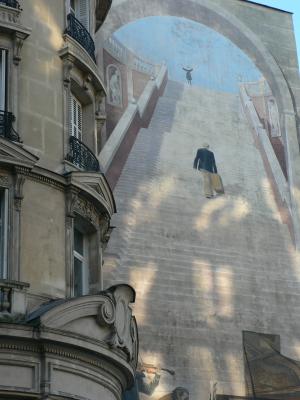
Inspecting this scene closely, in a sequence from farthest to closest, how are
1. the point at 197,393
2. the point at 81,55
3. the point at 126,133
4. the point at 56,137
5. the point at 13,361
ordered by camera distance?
the point at 126,133 < the point at 197,393 < the point at 81,55 < the point at 56,137 < the point at 13,361

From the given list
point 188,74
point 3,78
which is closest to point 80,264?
point 3,78

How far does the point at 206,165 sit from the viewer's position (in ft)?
98.3

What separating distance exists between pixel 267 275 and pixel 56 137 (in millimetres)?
13127

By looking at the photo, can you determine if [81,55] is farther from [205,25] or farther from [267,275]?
[205,25]

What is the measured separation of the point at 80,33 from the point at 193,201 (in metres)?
10.4

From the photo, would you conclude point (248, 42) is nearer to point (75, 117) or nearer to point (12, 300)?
point (75, 117)

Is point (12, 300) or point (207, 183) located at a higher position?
point (207, 183)

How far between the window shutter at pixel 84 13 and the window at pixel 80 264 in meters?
5.69

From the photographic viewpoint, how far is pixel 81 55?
19266mm

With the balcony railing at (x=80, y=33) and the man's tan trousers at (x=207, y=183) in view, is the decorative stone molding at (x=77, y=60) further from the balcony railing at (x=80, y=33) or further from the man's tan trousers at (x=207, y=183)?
the man's tan trousers at (x=207, y=183)

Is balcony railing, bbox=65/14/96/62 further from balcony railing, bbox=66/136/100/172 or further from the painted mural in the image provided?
the painted mural

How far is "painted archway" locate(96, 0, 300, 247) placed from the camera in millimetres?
31453

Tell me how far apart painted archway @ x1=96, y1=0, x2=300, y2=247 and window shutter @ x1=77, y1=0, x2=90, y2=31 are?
32.3ft

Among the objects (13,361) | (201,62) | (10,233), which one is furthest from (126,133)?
(13,361)
